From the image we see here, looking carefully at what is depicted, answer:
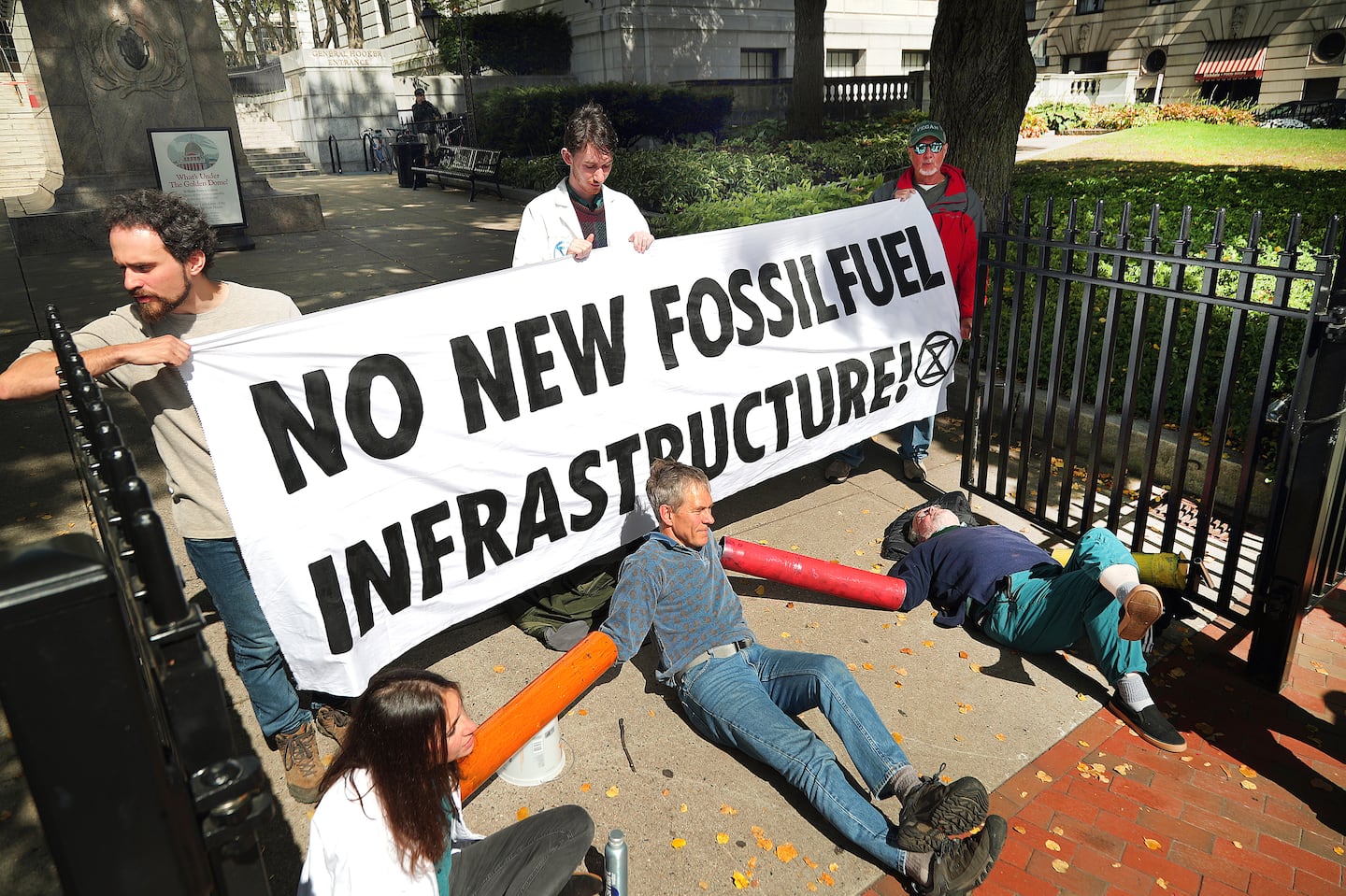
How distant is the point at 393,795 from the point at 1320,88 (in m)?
50.2

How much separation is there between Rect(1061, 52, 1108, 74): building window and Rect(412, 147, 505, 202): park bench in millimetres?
40773

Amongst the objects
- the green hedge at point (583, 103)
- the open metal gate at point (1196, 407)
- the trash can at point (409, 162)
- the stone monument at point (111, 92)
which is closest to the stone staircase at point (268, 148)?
the trash can at point (409, 162)

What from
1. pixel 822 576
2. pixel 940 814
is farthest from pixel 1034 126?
pixel 940 814

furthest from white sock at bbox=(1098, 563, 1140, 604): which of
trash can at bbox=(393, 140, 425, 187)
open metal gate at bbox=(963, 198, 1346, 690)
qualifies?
trash can at bbox=(393, 140, 425, 187)

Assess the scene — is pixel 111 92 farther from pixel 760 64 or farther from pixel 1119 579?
pixel 760 64

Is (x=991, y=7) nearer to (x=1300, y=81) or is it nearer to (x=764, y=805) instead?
(x=764, y=805)

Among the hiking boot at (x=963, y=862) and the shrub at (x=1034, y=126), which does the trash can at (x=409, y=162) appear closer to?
the shrub at (x=1034, y=126)

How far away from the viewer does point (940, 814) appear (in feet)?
10.0

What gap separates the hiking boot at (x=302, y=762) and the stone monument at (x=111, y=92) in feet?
43.5

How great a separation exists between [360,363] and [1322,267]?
4107mm

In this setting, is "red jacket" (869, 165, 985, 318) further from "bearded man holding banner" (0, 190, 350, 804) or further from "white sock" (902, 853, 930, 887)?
"bearded man holding banner" (0, 190, 350, 804)

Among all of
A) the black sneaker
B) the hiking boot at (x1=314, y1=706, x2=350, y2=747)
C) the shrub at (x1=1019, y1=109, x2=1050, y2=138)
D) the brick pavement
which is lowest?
the brick pavement

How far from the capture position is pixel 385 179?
25.4m

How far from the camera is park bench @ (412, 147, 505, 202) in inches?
772
